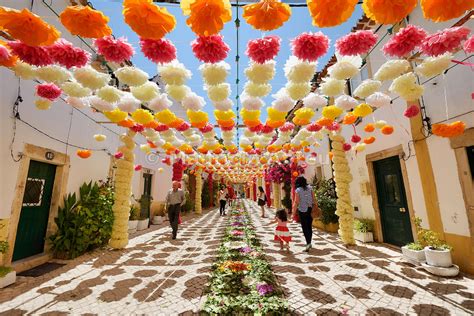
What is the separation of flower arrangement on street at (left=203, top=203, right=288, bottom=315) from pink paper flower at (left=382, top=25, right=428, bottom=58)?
150 inches

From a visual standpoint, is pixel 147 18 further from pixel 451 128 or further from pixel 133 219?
pixel 133 219

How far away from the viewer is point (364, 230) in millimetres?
6969

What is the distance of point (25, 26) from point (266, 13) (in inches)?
92.9

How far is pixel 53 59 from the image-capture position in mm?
2947

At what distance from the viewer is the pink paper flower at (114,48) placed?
116 inches

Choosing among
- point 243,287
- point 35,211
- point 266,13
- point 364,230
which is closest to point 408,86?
point 266,13

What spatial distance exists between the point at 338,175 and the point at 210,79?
205 inches

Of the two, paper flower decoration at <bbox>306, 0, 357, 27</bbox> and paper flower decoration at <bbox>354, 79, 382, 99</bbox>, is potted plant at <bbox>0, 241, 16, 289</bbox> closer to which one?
paper flower decoration at <bbox>306, 0, 357, 27</bbox>

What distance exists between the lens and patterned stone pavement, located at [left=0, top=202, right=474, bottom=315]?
3057mm

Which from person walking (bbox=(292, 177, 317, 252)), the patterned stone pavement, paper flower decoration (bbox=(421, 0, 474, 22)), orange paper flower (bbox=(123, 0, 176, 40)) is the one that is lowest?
the patterned stone pavement

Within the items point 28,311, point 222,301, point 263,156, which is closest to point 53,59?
point 28,311

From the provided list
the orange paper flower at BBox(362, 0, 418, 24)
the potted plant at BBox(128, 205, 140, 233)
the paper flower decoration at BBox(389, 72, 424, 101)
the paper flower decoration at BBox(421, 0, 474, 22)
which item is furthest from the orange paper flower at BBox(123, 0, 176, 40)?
the potted plant at BBox(128, 205, 140, 233)

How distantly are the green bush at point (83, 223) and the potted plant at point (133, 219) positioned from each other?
2.02m

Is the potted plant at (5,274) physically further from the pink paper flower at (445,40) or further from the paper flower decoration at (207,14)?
the pink paper flower at (445,40)
